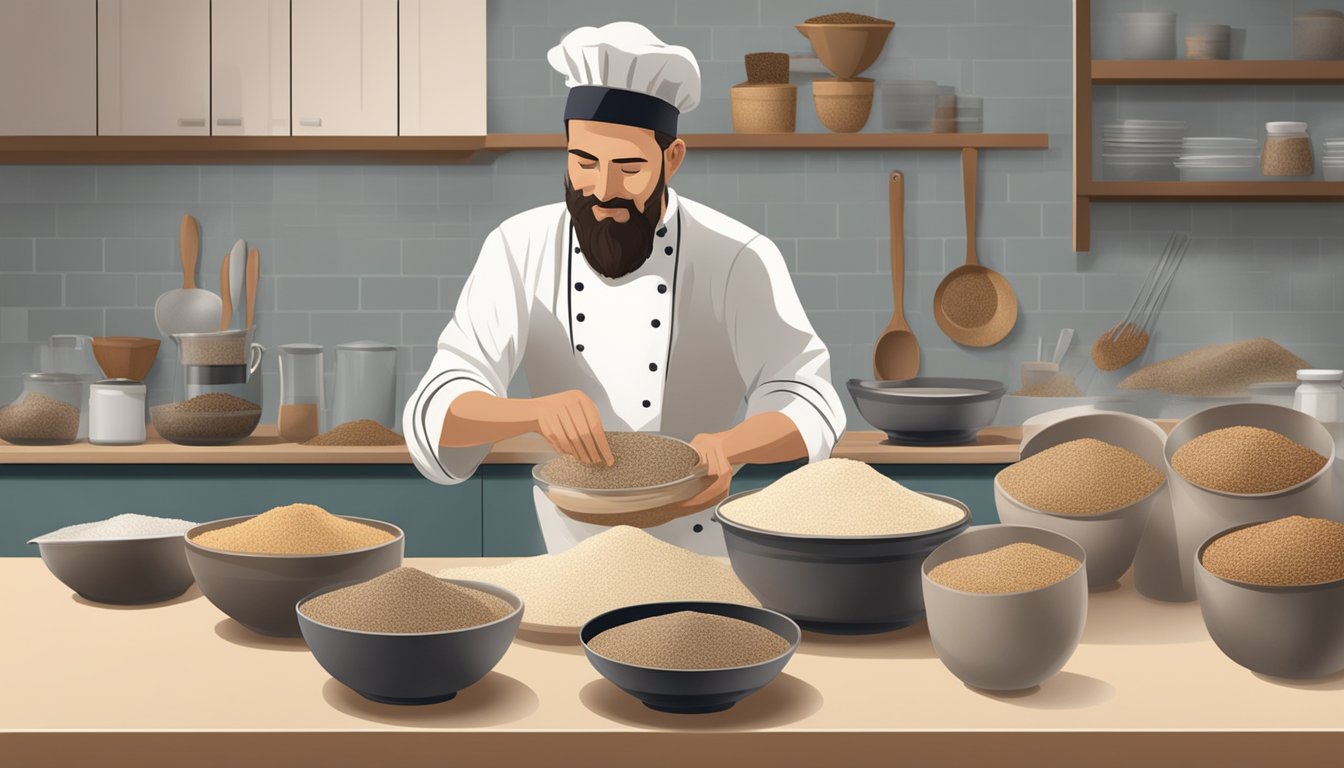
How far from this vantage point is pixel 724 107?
155 inches

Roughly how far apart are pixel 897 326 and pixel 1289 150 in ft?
4.18

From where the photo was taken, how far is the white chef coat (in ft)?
7.75

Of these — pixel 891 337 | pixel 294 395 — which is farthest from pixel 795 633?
pixel 891 337

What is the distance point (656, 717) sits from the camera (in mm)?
1143

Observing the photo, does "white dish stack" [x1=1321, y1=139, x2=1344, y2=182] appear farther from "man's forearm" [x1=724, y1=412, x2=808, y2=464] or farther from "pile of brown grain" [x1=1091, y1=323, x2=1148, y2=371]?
"man's forearm" [x1=724, y1=412, x2=808, y2=464]

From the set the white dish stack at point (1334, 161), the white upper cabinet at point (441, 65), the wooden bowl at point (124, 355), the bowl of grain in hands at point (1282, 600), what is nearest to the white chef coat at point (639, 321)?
the bowl of grain in hands at point (1282, 600)

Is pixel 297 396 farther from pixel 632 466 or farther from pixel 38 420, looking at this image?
pixel 632 466

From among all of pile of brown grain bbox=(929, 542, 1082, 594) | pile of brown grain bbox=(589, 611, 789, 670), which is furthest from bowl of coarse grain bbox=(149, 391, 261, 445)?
pile of brown grain bbox=(929, 542, 1082, 594)

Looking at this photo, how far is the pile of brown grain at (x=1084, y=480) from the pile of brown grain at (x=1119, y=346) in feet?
8.46

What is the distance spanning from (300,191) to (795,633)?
3156 millimetres

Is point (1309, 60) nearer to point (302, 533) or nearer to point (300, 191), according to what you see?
point (300, 191)

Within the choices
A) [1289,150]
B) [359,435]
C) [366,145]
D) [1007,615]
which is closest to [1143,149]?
[1289,150]

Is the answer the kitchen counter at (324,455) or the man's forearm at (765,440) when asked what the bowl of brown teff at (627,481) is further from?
the kitchen counter at (324,455)

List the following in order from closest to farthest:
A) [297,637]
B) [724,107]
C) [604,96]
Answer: [297,637], [604,96], [724,107]
